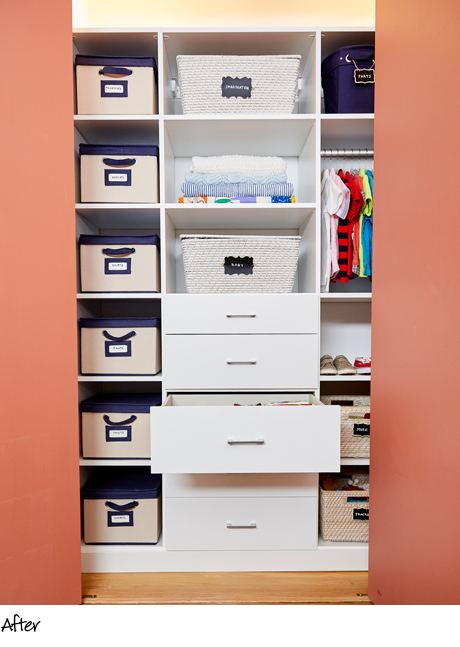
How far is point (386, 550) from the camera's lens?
4.26 ft

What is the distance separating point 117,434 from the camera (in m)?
1.69

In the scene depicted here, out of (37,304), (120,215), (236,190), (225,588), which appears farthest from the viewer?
(120,215)

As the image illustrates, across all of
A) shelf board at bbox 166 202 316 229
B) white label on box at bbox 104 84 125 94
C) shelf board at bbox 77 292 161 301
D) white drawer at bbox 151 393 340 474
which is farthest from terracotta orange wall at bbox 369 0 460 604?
white label on box at bbox 104 84 125 94

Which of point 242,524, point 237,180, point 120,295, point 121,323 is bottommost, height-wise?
point 242,524

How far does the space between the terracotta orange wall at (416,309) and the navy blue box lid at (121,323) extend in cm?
88

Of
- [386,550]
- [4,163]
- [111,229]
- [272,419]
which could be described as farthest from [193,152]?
[386,550]

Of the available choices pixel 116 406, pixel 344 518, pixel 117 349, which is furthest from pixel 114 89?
pixel 344 518

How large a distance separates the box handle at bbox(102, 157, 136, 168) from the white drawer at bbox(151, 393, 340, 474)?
983 mm

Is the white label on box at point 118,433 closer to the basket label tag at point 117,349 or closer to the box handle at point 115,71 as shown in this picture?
the basket label tag at point 117,349

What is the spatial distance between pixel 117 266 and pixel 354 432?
120 cm

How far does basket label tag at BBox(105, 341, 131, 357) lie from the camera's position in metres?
1.68

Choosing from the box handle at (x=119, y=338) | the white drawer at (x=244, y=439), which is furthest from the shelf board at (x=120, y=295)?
the white drawer at (x=244, y=439)

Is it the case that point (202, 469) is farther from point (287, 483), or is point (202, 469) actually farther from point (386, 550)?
point (386, 550)

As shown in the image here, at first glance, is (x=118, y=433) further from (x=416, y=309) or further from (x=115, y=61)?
(x=115, y=61)
